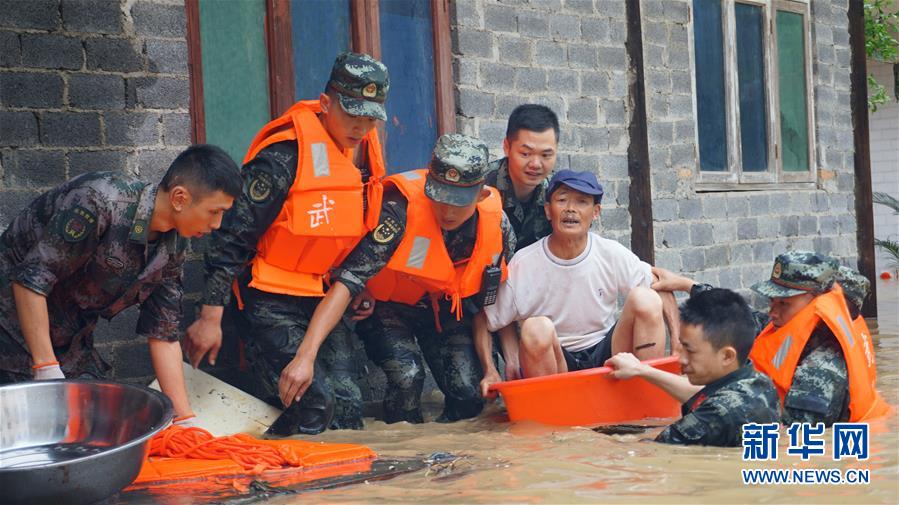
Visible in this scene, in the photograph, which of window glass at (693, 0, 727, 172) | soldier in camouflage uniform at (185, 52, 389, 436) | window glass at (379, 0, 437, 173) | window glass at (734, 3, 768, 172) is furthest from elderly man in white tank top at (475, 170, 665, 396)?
window glass at (734, 3, 768, 172)

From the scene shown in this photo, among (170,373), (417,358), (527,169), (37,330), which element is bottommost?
(417,358)

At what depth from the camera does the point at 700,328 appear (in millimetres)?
4230

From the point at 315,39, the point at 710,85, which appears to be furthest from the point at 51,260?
the point at 710,85

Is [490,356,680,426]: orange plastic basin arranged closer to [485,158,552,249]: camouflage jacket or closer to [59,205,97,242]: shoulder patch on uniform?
[485,158,552,249]: camouflage jacket

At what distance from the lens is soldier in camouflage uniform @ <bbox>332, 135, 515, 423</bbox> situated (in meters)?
4.98

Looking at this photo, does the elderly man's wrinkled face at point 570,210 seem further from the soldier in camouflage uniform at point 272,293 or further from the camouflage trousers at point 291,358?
the camouflage trousers at point 291,358

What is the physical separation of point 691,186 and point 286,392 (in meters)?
4.25

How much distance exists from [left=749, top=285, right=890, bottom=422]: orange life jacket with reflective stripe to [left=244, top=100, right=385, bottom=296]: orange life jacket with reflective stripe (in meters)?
1.81

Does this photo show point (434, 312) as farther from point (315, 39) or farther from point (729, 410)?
point (729, 410)

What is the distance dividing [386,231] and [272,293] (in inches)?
22.9

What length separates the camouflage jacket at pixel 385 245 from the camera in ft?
16.1

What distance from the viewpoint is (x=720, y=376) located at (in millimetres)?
4250

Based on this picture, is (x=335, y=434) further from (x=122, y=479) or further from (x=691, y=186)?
(x=691, y=186)

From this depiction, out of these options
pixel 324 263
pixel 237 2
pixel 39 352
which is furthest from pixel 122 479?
pixel 237 2
